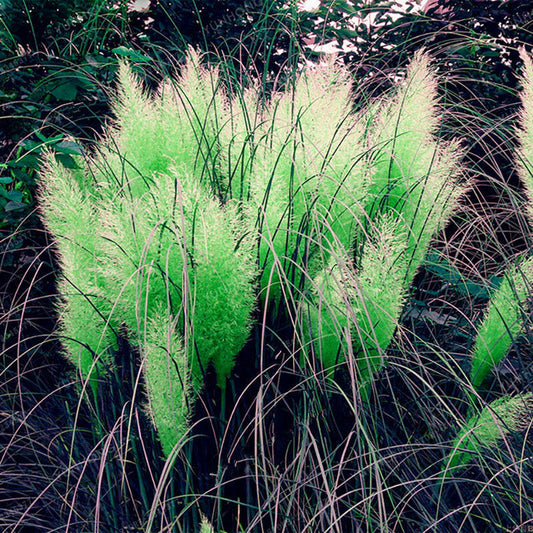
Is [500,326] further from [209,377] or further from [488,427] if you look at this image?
[209,377]

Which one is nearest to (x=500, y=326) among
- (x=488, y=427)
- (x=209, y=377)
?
(x=488, y=427)

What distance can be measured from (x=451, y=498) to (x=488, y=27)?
270 centimetres

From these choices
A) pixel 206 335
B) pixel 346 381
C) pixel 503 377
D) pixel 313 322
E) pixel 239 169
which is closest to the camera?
pixel 206 335

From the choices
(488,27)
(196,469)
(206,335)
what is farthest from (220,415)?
(488,27)

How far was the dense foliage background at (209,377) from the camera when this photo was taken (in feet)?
4.81

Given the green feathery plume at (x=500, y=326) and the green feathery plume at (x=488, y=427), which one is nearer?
the green feathery plume at (x=488, y=427)

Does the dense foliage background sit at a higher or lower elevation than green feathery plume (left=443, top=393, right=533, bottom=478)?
higher

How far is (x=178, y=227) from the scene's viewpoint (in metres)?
1.31

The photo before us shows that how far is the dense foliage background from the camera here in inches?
57.7

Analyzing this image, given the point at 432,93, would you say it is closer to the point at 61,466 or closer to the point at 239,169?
the point at 239,169

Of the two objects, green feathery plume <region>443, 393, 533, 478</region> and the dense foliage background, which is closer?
green feathery plume <region>443, 393, 533, 478</region>

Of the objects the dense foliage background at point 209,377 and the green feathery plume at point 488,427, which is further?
the dense foliage background at point 209,377

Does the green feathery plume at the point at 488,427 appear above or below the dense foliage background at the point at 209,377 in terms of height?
below

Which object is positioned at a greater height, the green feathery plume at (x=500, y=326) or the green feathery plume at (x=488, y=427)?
the green feathery plume at (x=500, y=326)
